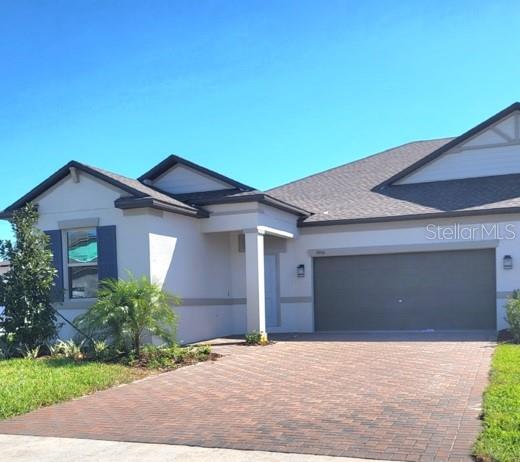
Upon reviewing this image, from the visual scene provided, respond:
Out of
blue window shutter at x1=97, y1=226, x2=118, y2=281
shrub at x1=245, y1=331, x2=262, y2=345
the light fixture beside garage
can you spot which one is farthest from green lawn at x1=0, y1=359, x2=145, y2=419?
the light fixture beside garage

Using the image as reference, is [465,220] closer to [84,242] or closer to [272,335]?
[272,335]

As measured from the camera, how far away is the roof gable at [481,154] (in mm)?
19094

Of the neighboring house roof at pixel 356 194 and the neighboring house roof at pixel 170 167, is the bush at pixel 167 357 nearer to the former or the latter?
the neighboring house roof at pixel 356 194

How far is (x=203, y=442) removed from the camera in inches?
263

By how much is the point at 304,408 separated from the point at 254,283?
26.9 feet

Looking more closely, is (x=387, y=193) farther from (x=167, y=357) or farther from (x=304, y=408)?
(x=304, y=408)

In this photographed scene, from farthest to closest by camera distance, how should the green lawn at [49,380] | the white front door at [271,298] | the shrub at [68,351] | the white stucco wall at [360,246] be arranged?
the white front door at [271,298]
the white stucco wall at [360,246]
the shrub at [68,351]
the green lawn at [49,380]

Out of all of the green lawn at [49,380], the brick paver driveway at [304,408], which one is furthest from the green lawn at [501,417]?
the green lawn at [49,380]

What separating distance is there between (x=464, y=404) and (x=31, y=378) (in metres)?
6.90

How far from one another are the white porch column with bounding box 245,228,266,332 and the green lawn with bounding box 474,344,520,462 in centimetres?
679

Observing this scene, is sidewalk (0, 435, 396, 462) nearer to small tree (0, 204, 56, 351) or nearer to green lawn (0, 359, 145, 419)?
green lawn (0, 359, 145, 419)

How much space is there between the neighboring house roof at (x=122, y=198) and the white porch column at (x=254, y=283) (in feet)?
5.41

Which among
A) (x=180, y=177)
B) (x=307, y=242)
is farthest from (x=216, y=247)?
(x=307, y=242)

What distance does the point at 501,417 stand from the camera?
684cm
